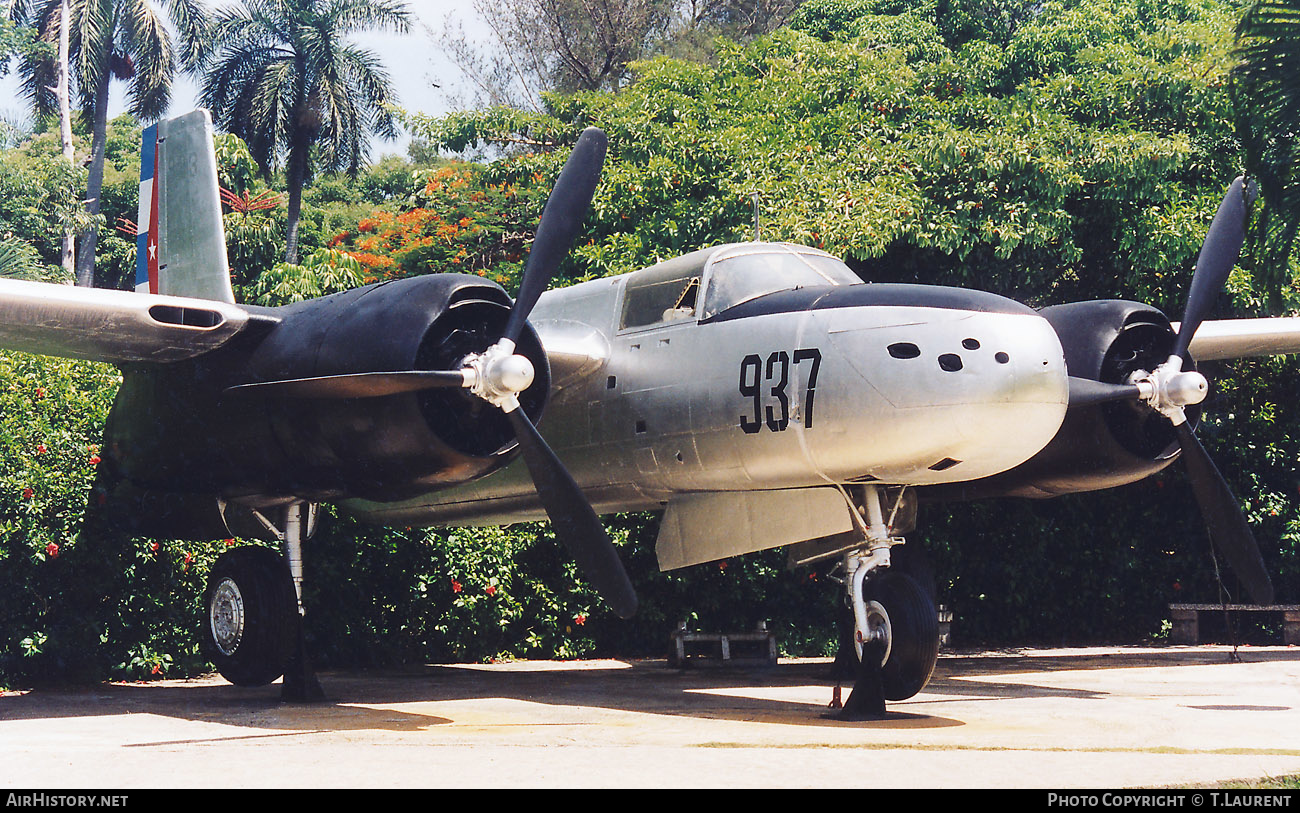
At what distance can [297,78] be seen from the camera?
47469 millimetres

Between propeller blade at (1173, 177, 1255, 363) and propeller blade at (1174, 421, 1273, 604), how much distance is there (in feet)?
3.01

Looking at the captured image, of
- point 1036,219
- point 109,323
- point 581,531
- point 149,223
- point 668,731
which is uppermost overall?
point 1036,219

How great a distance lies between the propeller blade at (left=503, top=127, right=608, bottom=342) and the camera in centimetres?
1098

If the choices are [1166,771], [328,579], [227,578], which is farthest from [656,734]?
[328,579]

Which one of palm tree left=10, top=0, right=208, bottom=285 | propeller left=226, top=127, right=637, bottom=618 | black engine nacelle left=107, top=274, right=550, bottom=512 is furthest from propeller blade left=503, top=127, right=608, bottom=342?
palm tree left=10, top=0, right=208, bottom=285

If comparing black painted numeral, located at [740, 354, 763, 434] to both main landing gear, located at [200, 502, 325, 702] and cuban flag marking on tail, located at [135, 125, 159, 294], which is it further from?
cuban flag marking on tail, located at [135, 125, 159, 294]

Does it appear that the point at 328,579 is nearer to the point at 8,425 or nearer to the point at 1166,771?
the point at 8,425

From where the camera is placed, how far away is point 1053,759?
24.6ft

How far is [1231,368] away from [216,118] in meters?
38.6

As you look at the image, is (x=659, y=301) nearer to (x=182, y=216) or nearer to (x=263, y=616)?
(x=263, y=616)

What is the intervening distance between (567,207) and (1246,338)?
7.43m

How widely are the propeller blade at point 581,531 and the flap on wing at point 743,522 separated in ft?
Answer: 4.57

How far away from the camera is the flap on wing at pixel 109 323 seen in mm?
10398

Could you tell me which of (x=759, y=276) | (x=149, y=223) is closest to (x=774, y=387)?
(x=759, y=276)
